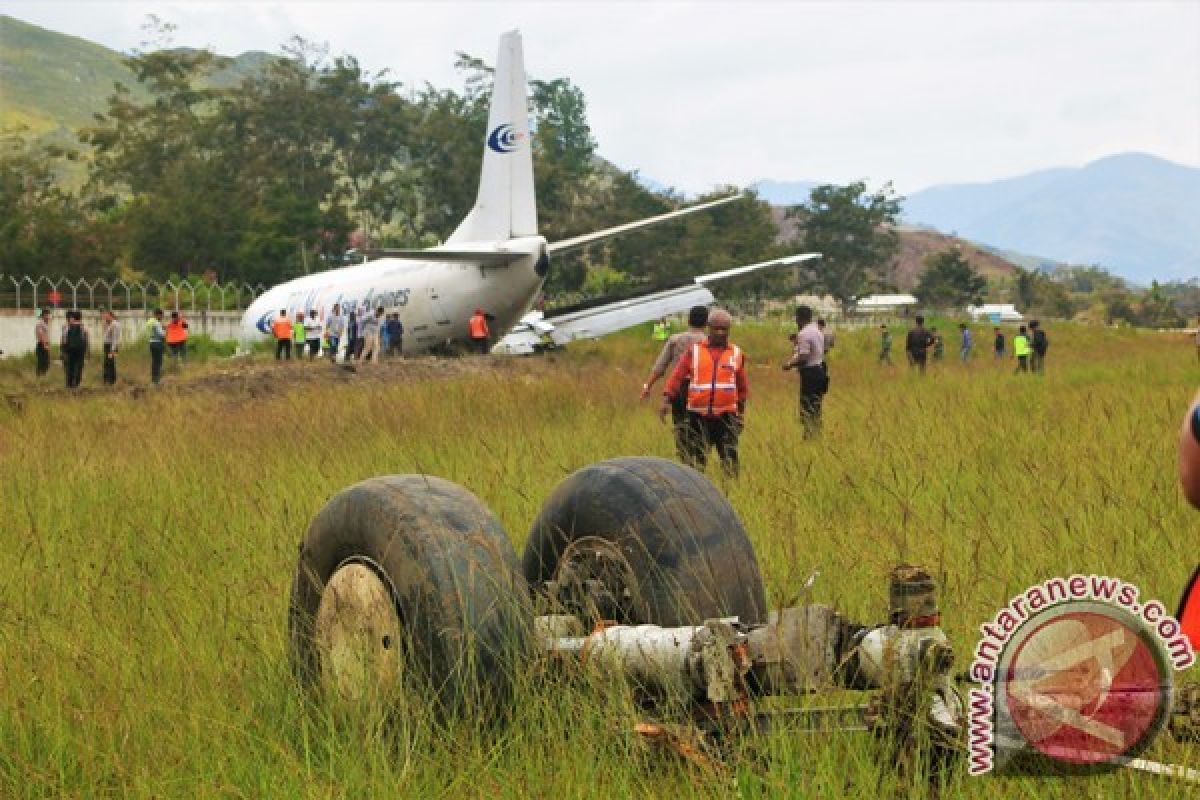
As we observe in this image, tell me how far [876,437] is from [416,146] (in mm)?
86304

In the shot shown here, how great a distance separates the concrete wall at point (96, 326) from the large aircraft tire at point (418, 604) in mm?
44009

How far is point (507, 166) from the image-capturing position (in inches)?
1458

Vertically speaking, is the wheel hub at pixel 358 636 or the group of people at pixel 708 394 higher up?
the group of people at pixel 708 394

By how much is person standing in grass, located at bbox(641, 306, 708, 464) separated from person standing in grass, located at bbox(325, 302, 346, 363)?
2507 centimetres

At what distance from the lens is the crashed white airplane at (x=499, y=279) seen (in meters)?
34.9

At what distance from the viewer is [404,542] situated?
401cm

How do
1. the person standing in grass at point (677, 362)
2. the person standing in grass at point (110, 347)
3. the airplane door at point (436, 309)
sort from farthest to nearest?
the airplane door at point (436, 309)
the person standing in grass at point (110, 347)
the person standing in grass at point (677, 362)

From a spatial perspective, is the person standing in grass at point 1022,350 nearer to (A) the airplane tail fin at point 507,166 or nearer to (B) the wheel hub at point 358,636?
(A) the airplane tail fin at point 507,166

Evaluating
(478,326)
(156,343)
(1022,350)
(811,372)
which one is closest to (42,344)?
(156,343)

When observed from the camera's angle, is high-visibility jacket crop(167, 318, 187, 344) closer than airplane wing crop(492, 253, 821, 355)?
Yes

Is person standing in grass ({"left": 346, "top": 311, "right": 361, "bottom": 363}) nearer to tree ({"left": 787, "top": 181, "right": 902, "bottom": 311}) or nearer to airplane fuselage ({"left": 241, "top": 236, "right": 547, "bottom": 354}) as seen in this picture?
airplane fuselage ({"left": 241, "top": 236, "right": 547, "bottom": 354})

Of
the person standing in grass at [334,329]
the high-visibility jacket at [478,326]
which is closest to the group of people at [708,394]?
the high-visibility jacket at [478,326]

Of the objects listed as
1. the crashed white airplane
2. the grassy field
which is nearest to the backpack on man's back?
the crashed white airplane

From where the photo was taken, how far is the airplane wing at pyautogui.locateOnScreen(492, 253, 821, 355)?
1473 inches
